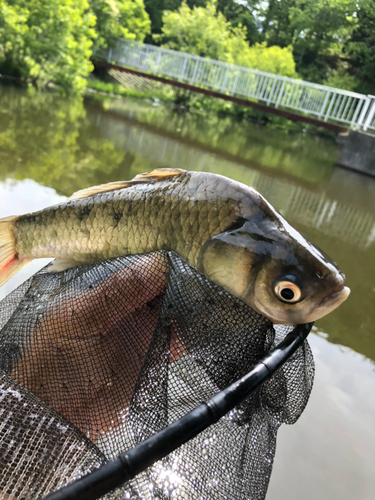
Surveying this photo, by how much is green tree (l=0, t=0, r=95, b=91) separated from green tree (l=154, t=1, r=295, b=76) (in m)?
8.35

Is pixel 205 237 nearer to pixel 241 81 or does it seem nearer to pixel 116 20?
pixel 241 81

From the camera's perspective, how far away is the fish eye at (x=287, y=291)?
0.77 meters

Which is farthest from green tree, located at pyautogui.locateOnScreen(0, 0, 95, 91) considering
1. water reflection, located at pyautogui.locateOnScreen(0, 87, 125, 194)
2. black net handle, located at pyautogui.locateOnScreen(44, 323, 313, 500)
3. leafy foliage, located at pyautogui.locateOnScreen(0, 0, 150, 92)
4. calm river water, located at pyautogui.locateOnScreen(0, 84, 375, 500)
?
black net handle, located at pyautogui.locateOnScreen(44, 323, 313, 500)

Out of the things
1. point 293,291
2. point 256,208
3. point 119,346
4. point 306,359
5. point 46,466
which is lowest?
point 46,466

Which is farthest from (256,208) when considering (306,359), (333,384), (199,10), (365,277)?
(199,10)

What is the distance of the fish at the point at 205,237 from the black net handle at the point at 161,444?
0.16 meters

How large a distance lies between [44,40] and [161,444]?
11.6 metres

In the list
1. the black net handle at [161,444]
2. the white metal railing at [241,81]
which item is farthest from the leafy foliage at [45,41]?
the black net handle at [161,444]

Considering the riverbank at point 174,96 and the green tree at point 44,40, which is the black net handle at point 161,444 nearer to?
the green tree at point 44,40

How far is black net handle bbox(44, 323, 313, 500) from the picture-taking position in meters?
0.47

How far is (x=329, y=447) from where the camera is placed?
1816 mm

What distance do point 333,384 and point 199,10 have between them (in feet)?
65.0

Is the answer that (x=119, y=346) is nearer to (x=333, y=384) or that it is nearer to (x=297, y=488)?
(x=297, y=488)

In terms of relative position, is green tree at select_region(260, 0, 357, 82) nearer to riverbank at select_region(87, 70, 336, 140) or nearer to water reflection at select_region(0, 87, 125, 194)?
riverbank at select_region(87, 70, 336, 140)
